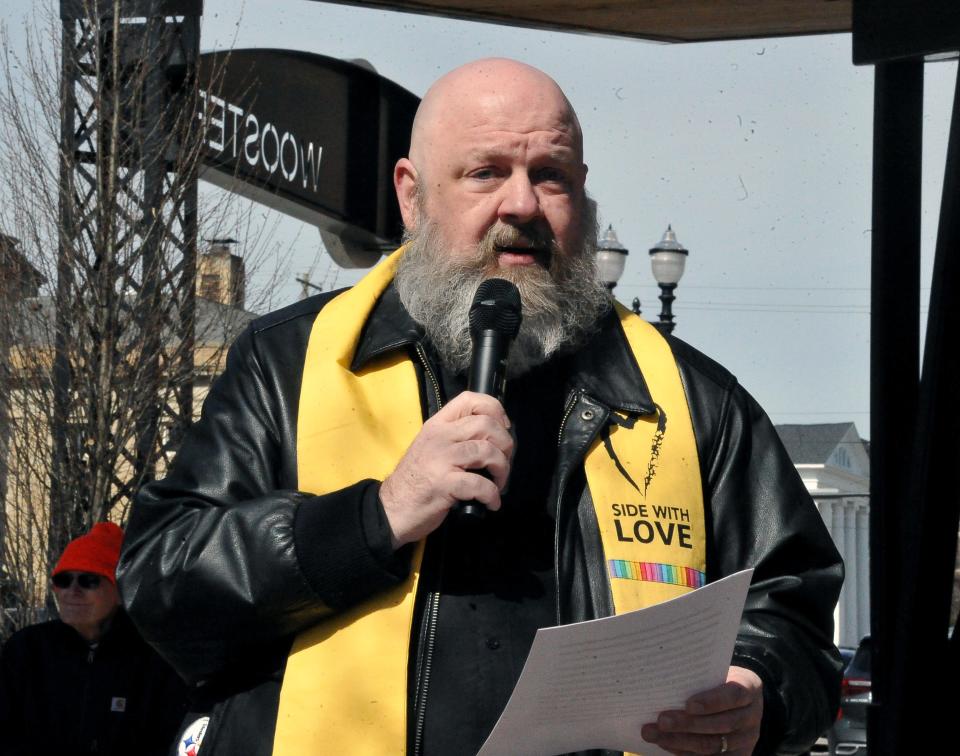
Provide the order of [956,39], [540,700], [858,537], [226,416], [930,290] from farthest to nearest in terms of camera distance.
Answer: [858,537], [930,290], [956,39], [226,416], [540,700]

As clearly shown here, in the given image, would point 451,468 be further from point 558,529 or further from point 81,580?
point 81,580

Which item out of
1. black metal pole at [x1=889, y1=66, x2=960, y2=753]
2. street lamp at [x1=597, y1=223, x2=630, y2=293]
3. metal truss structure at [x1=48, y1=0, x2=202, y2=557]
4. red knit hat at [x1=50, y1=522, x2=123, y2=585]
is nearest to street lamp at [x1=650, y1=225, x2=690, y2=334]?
street lamp at [x1=597, y1=223, x2=630, y2=293]

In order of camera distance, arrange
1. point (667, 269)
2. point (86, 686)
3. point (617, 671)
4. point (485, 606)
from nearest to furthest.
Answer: point (617, 671), point (485, 606), point (86, 686), point (667, 269)

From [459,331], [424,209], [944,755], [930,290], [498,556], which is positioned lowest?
[944,755]

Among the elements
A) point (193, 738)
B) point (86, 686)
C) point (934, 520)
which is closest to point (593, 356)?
point (193, 738)

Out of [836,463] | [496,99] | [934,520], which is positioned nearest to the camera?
[496,99]

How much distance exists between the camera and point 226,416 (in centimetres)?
253

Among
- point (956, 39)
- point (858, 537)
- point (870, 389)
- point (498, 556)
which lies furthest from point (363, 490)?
point (858, 537)

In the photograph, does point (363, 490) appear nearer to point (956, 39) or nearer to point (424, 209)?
point (424, 209)

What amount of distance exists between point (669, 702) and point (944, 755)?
365cm

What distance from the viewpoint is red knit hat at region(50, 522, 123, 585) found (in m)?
6.45

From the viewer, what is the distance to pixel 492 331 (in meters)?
2.43

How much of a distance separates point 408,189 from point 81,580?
391 cm

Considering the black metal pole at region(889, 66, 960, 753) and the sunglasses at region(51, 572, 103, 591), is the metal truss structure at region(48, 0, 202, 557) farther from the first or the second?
the black metal pole at region(889, 66, 960, 753)
